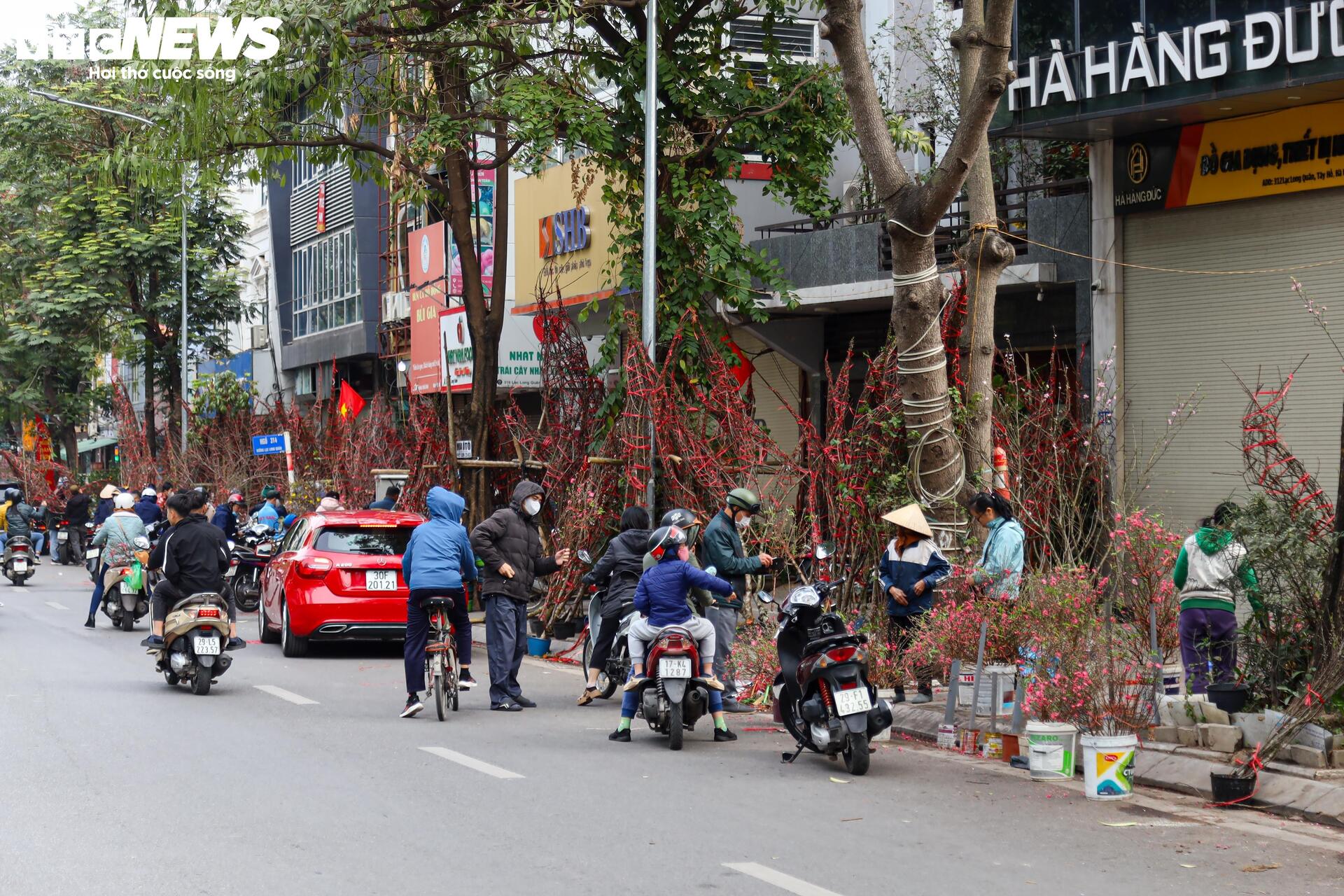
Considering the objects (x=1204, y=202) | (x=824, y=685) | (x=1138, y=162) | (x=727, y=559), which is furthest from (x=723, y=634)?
(x=1138, y=162)

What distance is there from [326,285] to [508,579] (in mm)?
34328

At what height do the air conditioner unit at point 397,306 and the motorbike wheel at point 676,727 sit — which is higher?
the air conditioner unit at point 397,306

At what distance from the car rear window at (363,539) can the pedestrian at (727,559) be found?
537 centimetres

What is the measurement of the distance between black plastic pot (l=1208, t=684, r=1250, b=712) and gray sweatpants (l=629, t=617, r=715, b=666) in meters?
3.41

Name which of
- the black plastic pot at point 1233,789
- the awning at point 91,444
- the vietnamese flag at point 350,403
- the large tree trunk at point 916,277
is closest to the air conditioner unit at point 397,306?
the vietnamese flag at point 350,403

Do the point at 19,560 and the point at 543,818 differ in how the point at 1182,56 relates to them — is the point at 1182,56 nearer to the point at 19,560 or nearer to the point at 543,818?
the point at 543,818

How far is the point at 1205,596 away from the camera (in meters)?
11.2

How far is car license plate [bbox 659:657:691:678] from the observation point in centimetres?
1089

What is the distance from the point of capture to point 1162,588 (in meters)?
12.1

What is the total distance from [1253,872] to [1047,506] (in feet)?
23.4

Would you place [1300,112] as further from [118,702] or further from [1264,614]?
[118,702]

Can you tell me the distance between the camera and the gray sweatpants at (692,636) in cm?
1121

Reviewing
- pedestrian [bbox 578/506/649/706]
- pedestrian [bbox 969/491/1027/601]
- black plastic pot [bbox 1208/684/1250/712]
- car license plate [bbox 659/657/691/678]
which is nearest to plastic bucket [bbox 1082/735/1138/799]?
black plastic pot [bbox 1208/684/1250/712]

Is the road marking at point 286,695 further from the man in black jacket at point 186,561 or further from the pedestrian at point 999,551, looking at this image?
the pedestrian at point 999,551
